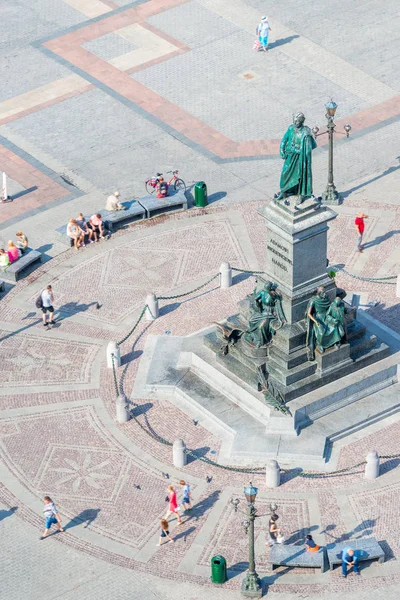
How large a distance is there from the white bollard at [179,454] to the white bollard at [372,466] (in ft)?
18.9

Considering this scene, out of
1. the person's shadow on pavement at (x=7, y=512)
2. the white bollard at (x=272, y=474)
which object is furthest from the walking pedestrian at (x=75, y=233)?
the white bollard at (x=272, y=474)

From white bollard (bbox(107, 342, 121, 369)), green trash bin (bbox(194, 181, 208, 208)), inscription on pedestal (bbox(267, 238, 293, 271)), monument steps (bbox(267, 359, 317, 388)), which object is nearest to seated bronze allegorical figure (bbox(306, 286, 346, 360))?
monument steps (bbox(267, 359, 317, 388))

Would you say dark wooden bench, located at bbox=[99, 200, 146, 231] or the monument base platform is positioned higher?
dark wooden bench, located at bbox=[99, 200, 146, 231]

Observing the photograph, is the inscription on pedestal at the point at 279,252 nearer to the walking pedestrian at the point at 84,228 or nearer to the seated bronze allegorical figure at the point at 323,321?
the seated bronze allegorical figure at the point at 323,321

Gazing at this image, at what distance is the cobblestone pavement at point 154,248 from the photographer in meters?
45.3

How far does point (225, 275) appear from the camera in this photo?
5581 centimetres

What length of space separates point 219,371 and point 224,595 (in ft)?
31.3

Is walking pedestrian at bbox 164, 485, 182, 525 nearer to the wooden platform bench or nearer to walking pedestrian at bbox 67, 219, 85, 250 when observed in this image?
the wooden platform bench

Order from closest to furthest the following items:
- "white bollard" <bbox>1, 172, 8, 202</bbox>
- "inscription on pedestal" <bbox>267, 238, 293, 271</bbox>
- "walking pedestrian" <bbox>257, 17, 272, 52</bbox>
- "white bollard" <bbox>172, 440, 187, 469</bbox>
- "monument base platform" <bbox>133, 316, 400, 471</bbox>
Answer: "white bollard" <bbox>172, 440, 187, 469</bbox>, "inscription on pedestal" <bbox>267, 238, 293, 271</bbox>, "monument base platform" <bbox>133, 316, 400, 471</bbox>, "white bollard" <bbox>1, 172, 8, 202</bbox>, "walking pedestrian" <bbox>257, 17, 272, 52</bbox>

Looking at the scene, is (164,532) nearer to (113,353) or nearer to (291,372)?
(291,372)

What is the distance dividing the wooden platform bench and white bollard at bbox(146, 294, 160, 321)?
1306cm

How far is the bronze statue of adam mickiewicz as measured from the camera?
154 ft

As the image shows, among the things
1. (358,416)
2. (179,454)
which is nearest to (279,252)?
(358,416)

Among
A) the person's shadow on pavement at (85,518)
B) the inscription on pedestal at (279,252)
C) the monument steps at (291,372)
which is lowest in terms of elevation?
the person's shadow on pavement at (85,518)
